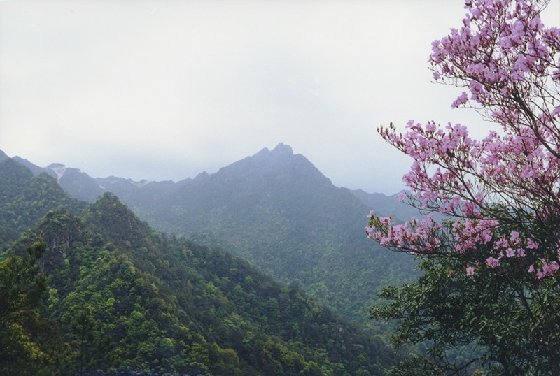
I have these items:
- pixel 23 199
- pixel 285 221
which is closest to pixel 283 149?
pixel 285 221

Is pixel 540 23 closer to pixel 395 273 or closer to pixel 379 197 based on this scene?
pixel 395 273

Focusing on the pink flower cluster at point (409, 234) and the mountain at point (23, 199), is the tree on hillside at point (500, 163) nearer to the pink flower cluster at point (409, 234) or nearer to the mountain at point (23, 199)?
the pink flower cluster at point (409, 234)

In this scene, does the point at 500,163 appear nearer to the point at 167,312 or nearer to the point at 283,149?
the point at 167,312

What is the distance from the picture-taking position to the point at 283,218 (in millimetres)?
138000

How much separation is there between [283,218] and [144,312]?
103 m

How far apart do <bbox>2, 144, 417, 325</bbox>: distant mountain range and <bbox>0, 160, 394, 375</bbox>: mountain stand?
24.0 m

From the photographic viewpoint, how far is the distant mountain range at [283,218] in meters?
91.9

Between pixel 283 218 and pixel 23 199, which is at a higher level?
pixel 23 199

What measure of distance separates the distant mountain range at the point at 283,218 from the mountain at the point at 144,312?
24009 mm

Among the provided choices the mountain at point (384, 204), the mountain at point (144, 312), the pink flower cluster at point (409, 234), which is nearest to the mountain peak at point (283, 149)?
the mountain at point (384, 204)

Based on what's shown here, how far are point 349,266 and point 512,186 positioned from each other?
95112 millimetres

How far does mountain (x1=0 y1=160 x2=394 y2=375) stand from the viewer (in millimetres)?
16959

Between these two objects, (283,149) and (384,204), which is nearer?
(384,204)

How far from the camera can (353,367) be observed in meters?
48.3
